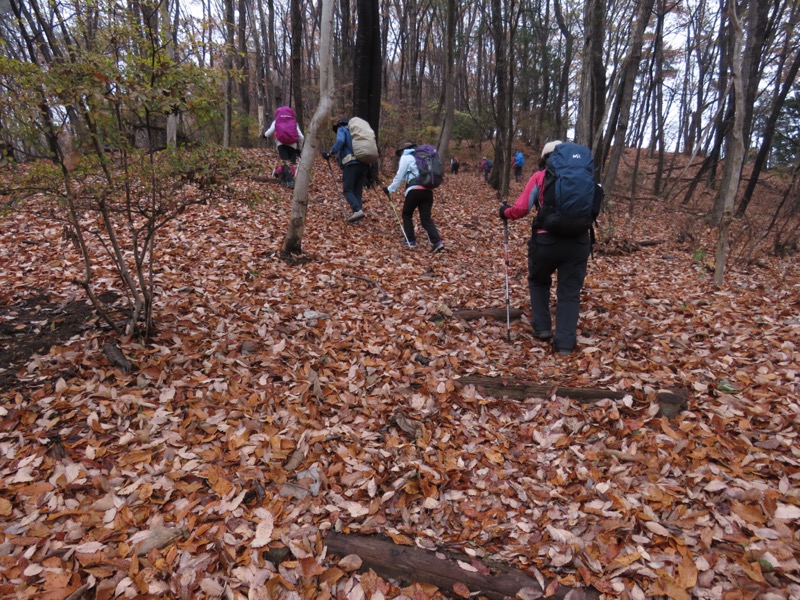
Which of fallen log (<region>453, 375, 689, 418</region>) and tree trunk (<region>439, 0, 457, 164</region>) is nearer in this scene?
fallen log (<region>453, 375, 689, 418</region>)

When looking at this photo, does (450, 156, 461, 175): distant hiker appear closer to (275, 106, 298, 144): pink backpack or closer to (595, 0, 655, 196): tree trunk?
(595, 0, 655, 196): tree trunk

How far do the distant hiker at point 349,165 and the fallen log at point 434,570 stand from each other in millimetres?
6621

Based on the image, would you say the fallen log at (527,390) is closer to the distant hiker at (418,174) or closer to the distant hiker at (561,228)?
the distant hiker at (561,228)

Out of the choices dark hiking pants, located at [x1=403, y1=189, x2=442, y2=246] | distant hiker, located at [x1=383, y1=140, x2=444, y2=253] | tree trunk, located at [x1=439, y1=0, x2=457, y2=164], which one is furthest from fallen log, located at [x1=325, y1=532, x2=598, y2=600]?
tree trunk, located at [x1=439, y1=0, x2=457, y2=164]

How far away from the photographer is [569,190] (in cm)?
405

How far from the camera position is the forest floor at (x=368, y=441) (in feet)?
7.68

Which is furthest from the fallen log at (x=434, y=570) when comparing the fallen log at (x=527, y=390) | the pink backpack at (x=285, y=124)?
the pink backpack at (x=285, y=124)

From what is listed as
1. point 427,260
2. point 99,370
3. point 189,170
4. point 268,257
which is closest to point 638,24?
point 427,260

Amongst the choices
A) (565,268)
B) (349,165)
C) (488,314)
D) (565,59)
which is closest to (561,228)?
(565,268)

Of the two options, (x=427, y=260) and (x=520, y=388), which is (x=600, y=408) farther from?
(x=427, y=260)

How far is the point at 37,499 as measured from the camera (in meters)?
2.59

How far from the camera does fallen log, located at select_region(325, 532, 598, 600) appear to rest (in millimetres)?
2293

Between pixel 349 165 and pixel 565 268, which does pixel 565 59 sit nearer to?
pixel 349 165

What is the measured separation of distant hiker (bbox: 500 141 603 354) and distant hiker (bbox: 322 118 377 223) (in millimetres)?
3829
